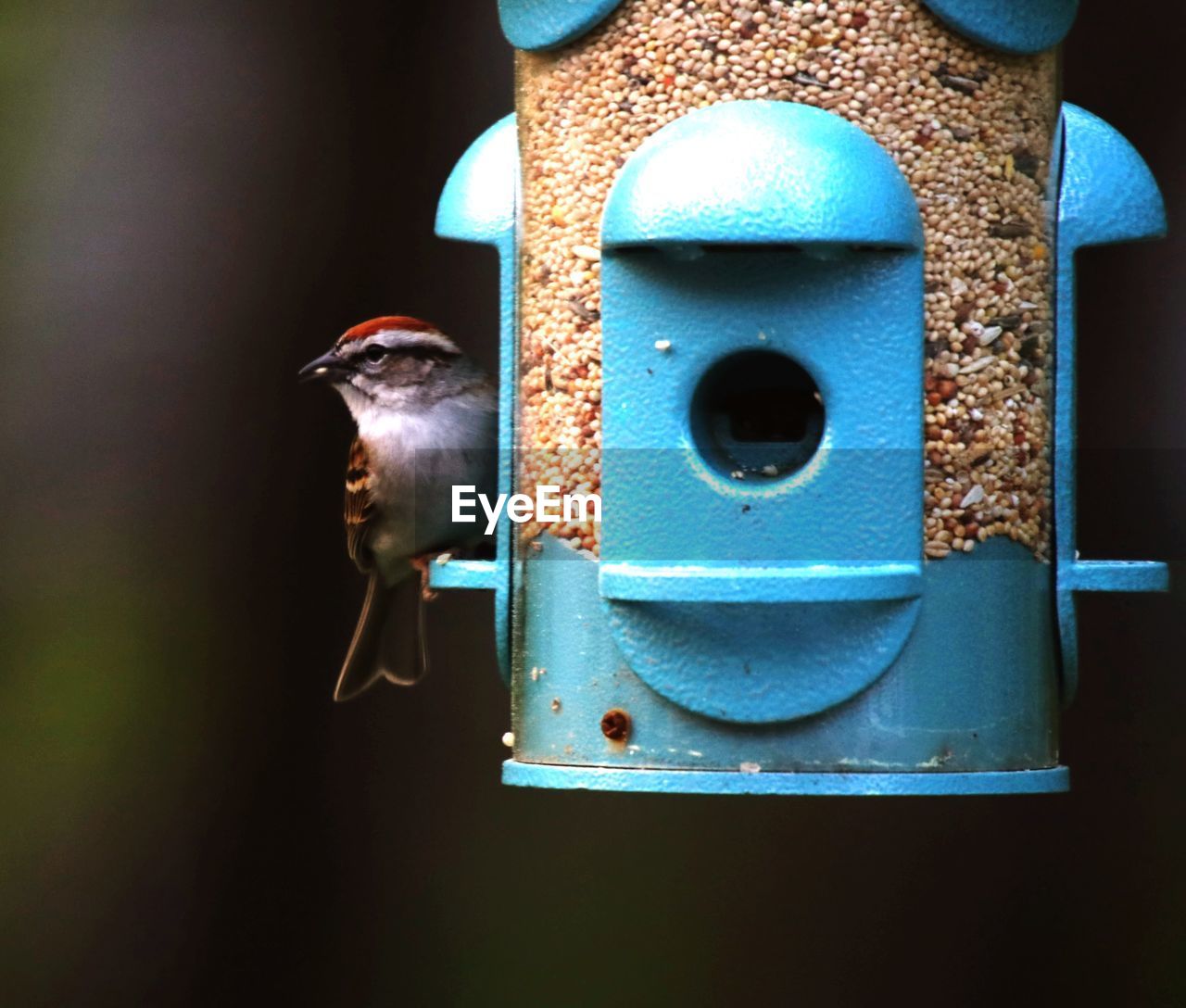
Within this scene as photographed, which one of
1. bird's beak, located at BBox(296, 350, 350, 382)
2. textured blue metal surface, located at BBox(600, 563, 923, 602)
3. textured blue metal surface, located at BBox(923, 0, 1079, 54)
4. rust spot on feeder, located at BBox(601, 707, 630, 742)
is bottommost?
rust spot on feeder, located at BBox(601, 707, 630, 742)

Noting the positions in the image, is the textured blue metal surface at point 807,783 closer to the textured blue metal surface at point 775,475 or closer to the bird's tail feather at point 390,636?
the textured blue metal surface at point 775,475

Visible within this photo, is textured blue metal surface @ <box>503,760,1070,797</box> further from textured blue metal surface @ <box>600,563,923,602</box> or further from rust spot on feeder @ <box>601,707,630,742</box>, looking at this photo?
textured blue metal surface @ <box>600,563,923,602</box>

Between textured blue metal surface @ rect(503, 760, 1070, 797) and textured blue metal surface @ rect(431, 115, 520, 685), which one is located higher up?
textured blue metal surface @ rect(431, 115, 520, 685)

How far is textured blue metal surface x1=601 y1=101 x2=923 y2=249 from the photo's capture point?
10.3 ft

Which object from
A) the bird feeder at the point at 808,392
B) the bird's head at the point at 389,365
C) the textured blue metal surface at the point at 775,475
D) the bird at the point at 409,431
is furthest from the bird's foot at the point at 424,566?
the textured blue metal surface at the point at 775,475

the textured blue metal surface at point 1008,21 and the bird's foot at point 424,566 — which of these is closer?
the textured blue metal surface at point 1008,21

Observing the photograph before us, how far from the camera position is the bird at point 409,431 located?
4.55 meters

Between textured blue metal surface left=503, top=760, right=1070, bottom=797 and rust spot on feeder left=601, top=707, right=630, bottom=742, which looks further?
rust spot on feeder left=601, top=707, right=630, bottom=742

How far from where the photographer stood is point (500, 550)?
3617 millimetres

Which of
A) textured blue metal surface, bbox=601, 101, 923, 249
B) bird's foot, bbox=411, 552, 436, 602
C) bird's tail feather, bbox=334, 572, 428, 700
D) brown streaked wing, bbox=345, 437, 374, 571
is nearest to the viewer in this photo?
textured blue metal surface, bbox=601, 101, 923, 249

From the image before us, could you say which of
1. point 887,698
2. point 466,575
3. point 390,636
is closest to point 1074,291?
point 887,698

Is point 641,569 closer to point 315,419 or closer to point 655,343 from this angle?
point 655,343

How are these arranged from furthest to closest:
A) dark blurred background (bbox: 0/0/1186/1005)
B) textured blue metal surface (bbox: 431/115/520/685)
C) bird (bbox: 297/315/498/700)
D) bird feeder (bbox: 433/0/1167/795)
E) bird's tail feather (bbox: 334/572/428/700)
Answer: dark blurred background (bbox: 0/0/1186/1005) → bird's tail feather (bbox: 334/572/428/700) → bird (bbox: 297/315/498/700) → textured blue metal surface (bbox: 431/115/520/685) → bird feeder (bbox: 433/0/1167/795)

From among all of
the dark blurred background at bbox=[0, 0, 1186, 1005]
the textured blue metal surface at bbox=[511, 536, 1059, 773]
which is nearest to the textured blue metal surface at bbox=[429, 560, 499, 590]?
the textured blue metal surface at bbox=[511, 536, 1059, 773]
